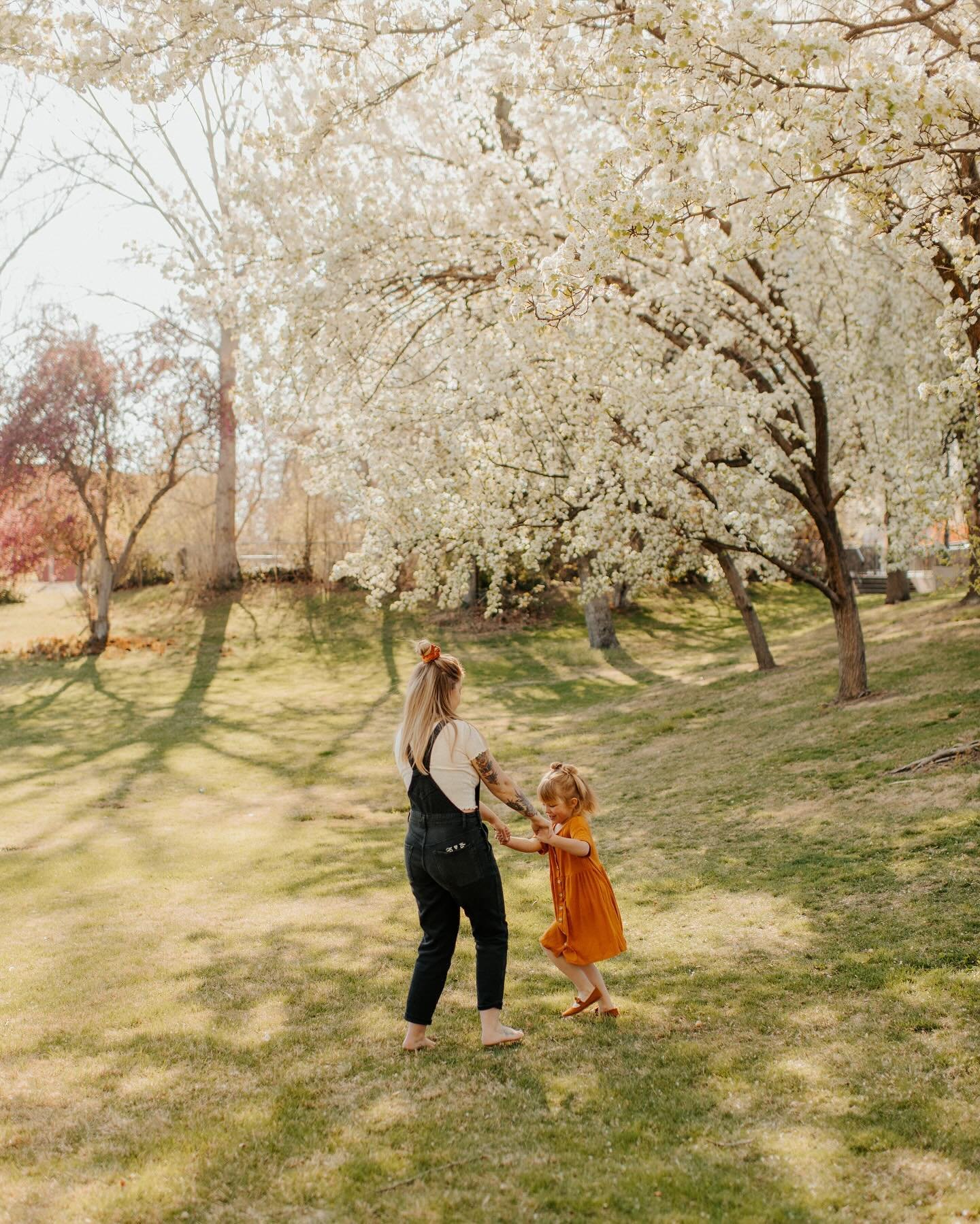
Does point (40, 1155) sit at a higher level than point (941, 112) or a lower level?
lower

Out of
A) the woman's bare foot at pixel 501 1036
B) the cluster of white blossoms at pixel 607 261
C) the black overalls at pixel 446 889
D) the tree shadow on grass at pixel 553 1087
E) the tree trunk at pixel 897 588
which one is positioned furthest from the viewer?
the tree trunk at pixel 897 588

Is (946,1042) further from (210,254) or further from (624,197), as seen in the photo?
(210,254)

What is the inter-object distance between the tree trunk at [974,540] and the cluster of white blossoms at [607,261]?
0.52 m

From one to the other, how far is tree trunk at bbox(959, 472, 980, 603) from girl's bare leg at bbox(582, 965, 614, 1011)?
6.29m

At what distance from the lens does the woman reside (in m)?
4.79

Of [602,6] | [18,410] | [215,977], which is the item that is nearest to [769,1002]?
[215,977]

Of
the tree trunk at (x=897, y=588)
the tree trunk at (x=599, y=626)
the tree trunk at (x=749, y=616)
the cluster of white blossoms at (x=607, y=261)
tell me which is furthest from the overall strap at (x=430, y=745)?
the tree trunk at (x=897, y=588)

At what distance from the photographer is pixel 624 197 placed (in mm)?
6090

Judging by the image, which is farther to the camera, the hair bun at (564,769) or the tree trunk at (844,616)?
the tree trunk at (844,616)

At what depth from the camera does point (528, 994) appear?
5.94 m

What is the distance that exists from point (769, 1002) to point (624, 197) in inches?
180

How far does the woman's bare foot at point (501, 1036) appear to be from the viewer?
5066 millimetres

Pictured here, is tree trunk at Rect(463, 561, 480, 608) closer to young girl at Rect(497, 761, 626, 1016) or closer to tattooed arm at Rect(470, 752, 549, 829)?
young girl at Rect(497, 761, 626, 1016)

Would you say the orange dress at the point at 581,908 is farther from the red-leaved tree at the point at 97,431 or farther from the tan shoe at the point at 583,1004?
the red-leaved tree at the point at 97,431
